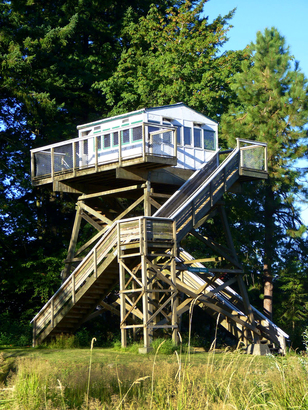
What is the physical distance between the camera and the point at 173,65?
33.1 m

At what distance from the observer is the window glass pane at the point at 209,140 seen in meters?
26.3

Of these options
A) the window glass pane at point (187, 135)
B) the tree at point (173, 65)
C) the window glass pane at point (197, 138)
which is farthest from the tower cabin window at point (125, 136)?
the tree at point (173, 65)

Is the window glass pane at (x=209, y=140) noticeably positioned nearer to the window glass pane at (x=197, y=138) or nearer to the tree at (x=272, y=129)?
the window glass pane at (x=197, y=138)

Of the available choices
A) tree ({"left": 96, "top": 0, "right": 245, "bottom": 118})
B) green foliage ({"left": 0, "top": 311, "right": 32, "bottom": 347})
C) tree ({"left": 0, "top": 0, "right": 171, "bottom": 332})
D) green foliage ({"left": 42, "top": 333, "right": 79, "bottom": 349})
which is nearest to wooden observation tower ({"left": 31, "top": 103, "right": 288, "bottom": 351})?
green foliage ({"left": 42, "top": 333, "right": 79, "bottom": 349})

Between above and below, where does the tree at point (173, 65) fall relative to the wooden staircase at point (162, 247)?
above

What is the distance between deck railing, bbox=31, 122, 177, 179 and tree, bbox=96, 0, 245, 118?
27.4 feet

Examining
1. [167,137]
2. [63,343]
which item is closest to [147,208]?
[167,137]

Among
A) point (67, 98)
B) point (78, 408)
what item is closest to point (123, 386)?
point (78, 408)

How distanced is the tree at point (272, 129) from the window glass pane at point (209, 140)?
15.9 ft

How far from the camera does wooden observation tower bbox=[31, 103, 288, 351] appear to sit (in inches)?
846

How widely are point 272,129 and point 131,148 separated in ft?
34.1

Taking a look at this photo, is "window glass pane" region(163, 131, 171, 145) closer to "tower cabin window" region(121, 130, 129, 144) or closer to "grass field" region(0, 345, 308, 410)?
"tower cabin window" region(121, 130, 129, 144)

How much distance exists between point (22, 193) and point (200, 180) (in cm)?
1260

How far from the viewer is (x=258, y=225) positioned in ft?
109
